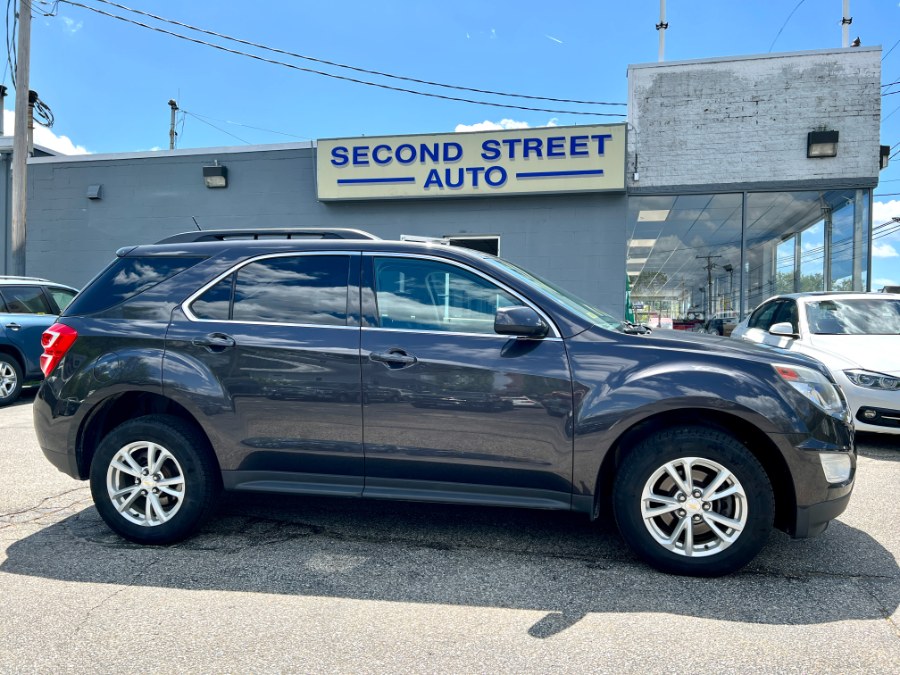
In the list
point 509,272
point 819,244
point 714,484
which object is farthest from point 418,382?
point 819,244

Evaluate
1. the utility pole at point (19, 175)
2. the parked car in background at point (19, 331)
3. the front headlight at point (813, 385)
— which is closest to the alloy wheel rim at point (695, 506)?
the front headlight at point (813, 385)

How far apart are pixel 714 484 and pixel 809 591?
0.66 meters

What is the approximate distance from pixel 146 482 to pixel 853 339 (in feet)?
21.6

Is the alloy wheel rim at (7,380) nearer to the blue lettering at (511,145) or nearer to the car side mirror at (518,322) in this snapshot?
the car side mirror at (518,322)

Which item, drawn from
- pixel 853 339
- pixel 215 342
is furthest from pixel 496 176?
pixel 215 342

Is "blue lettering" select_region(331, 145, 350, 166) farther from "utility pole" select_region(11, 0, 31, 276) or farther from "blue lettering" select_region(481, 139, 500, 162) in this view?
"utility pole" select_region(11, 0, 31, 276)

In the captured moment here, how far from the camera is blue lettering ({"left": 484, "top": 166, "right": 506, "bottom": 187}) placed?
442 inches

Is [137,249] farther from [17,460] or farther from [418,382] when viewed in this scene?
[17,460]

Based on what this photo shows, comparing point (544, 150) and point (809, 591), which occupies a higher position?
point (544, 150)

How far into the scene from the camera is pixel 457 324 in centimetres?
352

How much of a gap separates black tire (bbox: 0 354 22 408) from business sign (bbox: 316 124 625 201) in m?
5.80

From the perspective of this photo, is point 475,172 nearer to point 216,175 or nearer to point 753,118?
point 753,118

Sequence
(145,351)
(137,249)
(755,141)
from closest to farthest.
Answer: (145,351)
(137,249)
(755,141)

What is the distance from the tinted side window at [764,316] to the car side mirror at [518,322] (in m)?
5.76
